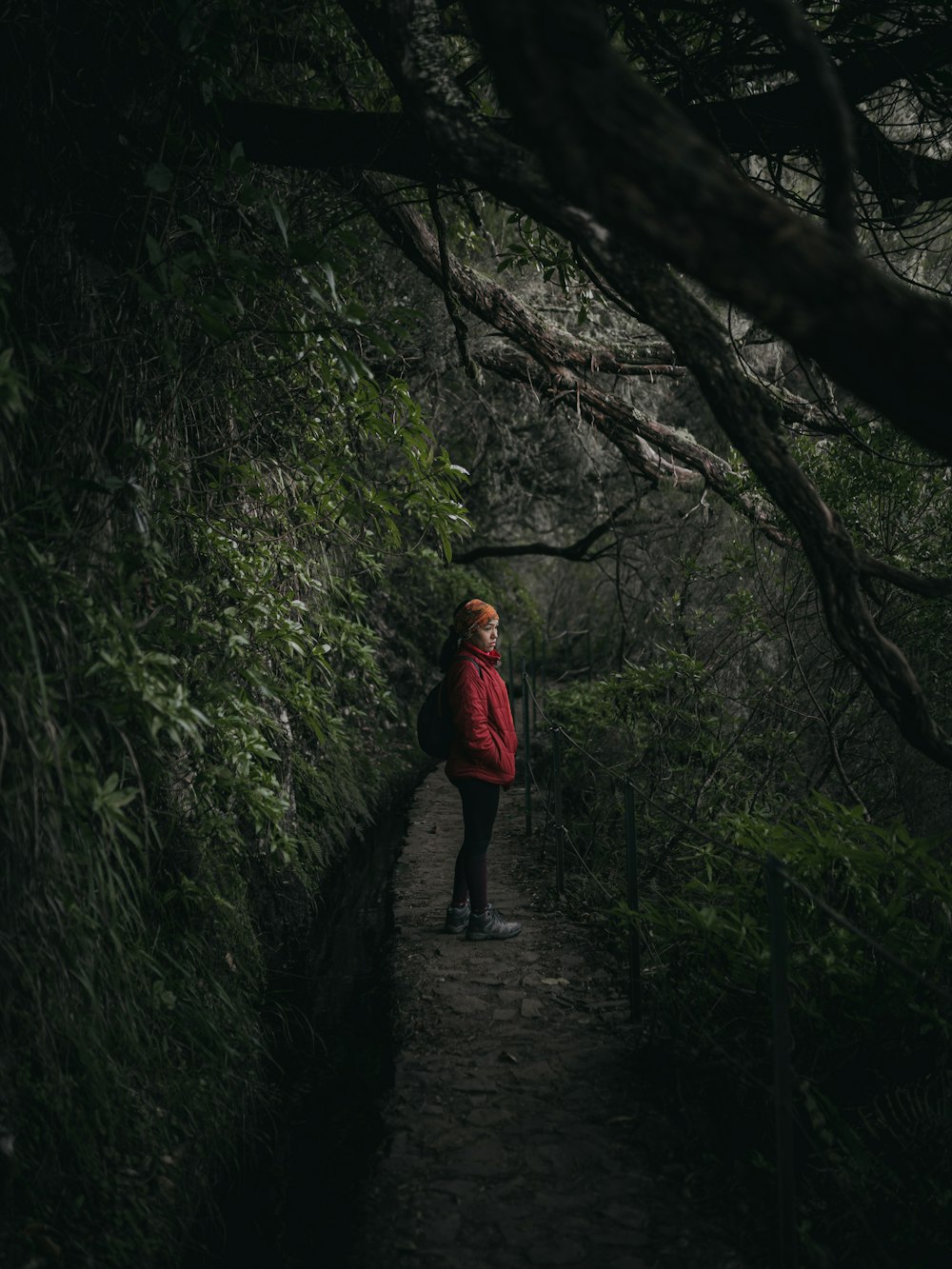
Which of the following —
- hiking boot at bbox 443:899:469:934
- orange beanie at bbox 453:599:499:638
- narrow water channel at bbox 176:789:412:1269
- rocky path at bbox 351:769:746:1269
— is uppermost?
orange beanie at bbox 453:599:499:638

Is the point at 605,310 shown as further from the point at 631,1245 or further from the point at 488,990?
the point at 631,1245

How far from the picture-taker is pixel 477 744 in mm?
5691

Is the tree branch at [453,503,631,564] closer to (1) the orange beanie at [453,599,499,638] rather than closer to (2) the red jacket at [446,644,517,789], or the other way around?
(1) the orange beanie at [453,599,499,638]

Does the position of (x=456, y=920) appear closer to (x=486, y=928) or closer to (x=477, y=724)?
(x=486, y=928)

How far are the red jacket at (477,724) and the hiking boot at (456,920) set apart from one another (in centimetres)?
84

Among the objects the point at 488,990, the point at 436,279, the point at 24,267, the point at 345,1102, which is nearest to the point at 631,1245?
the point at 345,1102

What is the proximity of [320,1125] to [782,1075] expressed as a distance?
78.7 inches

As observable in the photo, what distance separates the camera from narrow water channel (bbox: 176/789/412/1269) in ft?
10.7

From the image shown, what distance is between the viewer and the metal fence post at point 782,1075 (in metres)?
2.85

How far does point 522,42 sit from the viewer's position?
187 cm

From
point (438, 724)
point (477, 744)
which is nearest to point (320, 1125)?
point (477, 744)

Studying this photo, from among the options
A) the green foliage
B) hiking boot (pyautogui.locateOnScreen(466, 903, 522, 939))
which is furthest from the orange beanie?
hiking boot (pyautogui.locateOnScreen(466, 903, 522, 939))

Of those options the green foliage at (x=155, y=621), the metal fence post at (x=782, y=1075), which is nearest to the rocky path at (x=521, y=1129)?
the metal fence post at (x=782, y=1075)

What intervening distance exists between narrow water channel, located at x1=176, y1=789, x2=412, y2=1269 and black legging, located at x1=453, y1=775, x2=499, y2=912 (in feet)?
2.18
